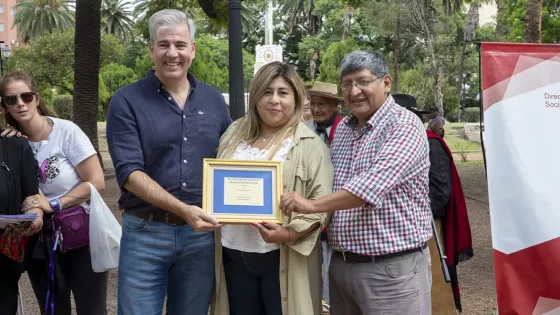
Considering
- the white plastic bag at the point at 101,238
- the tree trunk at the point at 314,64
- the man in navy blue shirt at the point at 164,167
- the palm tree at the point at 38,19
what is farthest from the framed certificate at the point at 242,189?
the palm tree at the point at 38,19

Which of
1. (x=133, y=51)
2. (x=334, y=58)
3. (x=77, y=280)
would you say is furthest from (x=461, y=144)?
(x=133, y=51)

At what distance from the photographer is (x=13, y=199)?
3.64 m

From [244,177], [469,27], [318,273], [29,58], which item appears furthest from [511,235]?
[469,27]

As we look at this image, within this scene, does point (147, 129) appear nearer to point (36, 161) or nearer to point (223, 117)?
point (223, 117)

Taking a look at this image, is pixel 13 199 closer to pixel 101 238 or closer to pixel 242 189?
pixel 101 238

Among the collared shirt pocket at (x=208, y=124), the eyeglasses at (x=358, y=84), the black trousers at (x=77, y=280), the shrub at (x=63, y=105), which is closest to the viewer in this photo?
the eyeglasses at (x=358, y=84)

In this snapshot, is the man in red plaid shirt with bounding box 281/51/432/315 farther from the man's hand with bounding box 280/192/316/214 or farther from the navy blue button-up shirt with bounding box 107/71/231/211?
the navy blue button-up shirt with bounding box 107/71/231/211

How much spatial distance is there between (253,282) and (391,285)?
721mm

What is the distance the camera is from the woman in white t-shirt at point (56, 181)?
12.6ft

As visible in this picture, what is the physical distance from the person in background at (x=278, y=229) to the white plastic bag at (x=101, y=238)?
2.77ft

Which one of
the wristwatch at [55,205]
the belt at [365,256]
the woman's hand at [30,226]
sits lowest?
the belt at [365,256]

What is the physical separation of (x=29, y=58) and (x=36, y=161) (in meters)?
34.1

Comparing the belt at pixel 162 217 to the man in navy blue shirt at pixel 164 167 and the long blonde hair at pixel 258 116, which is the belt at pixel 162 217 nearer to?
the man in navy blue shirt at pixel 164 167

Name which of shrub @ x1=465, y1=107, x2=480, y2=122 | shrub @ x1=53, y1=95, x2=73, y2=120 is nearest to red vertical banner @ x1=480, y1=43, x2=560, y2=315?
shrub @ x1=53, y1=95, x2=73, y2=120
